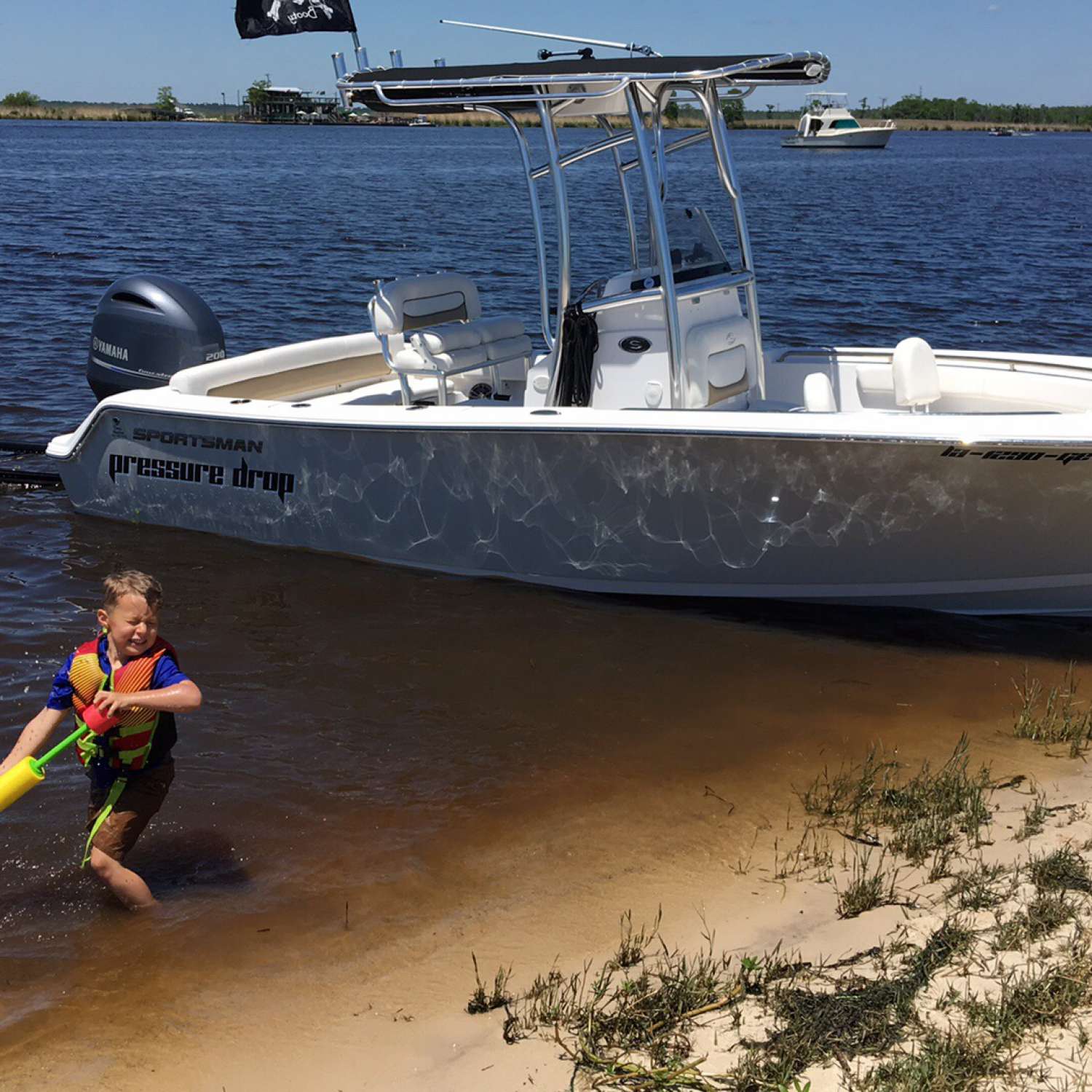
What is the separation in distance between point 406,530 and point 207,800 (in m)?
2.38

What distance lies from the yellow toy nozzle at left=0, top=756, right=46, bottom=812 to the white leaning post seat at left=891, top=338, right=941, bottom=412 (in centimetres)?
501

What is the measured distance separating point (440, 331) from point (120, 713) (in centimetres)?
374

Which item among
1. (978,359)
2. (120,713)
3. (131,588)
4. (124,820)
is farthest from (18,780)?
(978,359)

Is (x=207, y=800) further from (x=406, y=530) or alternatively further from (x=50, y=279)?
(x=50, y=279)

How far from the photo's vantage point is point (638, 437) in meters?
6.26

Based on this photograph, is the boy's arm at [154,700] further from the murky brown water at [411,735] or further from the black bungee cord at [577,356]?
the black bungee cord at [577,356]

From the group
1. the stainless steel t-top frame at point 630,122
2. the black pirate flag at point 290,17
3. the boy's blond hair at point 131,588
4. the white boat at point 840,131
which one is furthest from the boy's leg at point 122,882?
the white boat at point 840,131

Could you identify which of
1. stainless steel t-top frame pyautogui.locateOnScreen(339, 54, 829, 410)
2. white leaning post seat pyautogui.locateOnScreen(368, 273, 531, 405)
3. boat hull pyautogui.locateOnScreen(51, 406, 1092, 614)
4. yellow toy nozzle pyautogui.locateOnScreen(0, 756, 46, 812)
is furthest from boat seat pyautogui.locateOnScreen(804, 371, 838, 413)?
yellow toy nozzle pyautogui.locateOnScreen(0, 756, 46, 812)

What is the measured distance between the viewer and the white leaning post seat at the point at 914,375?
7125mm

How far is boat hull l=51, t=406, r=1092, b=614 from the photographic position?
604 cm

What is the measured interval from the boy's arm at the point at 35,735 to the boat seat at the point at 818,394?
4.23m

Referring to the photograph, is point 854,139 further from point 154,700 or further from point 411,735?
point 154,700

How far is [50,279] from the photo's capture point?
1861cm

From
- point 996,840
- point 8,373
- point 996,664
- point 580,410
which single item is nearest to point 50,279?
point 8,373
